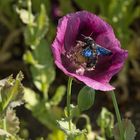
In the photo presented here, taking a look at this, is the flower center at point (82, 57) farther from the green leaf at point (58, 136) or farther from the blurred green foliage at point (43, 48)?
the green leaf at point (58, 136)

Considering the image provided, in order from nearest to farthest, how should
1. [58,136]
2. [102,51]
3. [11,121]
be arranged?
1. [102,51]
2. [11,121]
3. [58,136]

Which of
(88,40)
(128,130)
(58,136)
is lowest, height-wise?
(58,136)

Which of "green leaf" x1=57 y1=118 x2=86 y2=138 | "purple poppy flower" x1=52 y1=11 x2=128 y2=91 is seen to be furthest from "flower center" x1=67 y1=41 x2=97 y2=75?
"green leaf" x1=57 y1=118 x2=86 y2=138

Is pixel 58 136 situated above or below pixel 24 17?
below

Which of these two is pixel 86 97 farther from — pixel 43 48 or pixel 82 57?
pixel 43 48

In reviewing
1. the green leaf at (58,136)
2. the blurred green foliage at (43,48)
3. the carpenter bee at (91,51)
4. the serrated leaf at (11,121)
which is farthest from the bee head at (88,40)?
the green leaf at (58,136)

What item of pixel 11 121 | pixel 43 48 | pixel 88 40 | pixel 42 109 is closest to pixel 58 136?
pixel 42 109

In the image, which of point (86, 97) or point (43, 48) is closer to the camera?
point (86, 97)

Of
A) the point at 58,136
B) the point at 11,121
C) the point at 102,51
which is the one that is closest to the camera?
the point at 102,51

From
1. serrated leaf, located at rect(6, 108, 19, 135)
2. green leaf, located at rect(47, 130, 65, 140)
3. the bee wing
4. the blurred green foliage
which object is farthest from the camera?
green leaf, located at rect(47, 130, 65, 140)

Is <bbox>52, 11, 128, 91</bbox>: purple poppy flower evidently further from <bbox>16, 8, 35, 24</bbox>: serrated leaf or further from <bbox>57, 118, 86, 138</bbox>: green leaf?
<bbox>16, 8, 35, 24</bbox>: serrated leaf
